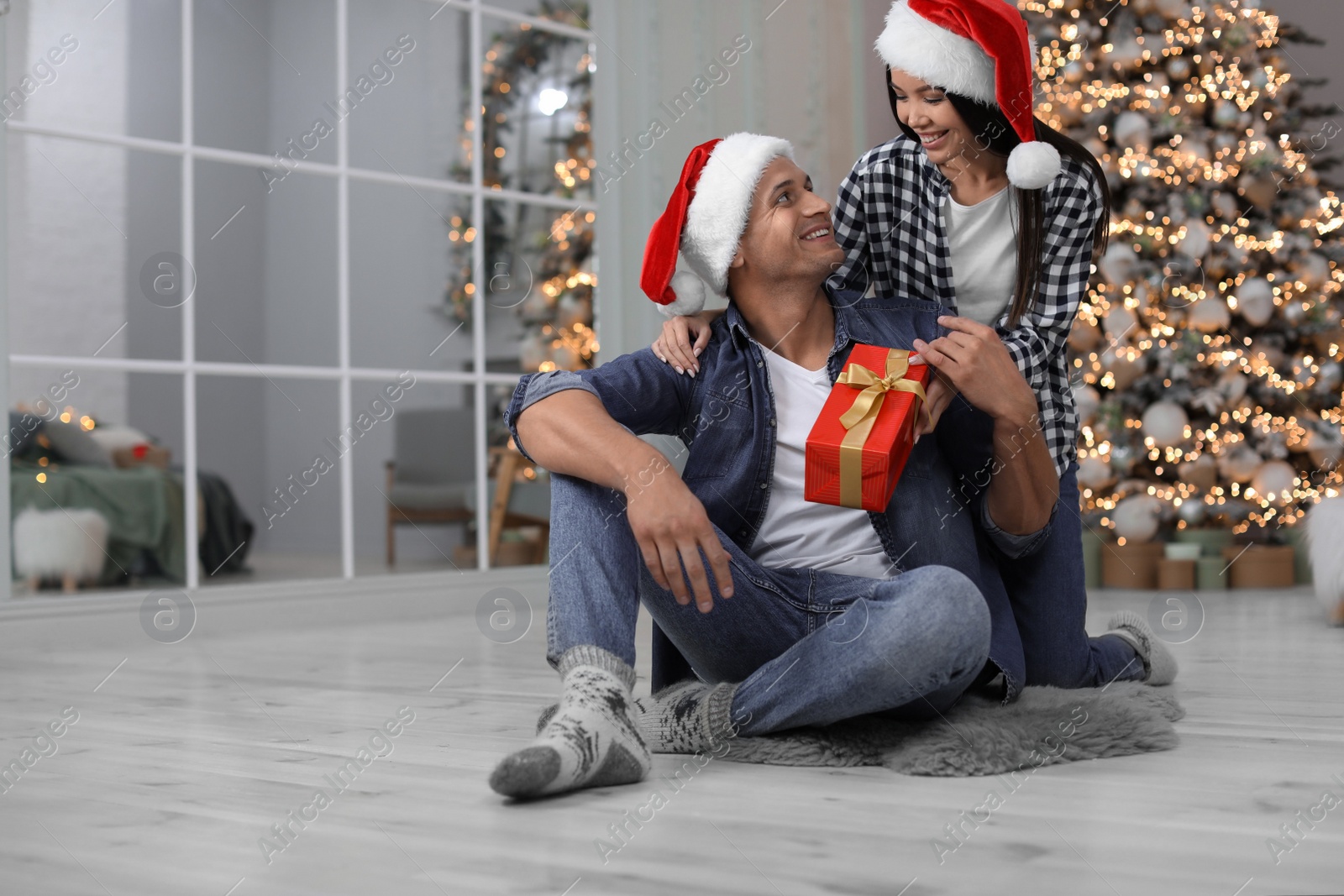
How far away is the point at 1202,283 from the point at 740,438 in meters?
2.84

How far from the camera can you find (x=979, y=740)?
4.48 feet

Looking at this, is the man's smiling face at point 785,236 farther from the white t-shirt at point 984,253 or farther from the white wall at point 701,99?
the white wall at point 701,99

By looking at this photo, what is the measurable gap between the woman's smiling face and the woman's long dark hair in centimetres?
1

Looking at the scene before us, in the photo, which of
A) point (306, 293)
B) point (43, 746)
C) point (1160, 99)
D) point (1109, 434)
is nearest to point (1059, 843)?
point (43, 746)

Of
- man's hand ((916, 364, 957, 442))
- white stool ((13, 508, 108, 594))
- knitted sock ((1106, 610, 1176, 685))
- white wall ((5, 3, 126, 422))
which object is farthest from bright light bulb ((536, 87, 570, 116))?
man's hand ((916, 364, 957, 442))

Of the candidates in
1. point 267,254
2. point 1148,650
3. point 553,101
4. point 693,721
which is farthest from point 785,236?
point 267,254

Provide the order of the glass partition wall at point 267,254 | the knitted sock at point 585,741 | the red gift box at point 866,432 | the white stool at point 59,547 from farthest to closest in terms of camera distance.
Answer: the glass partition wall at point 267,254 → the white stool at point 59,547 → the red gift box at point 866,432 → the knitted sock at point 585,741

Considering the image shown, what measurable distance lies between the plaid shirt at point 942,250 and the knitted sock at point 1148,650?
0.37 meters

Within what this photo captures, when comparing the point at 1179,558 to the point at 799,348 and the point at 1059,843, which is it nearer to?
the point at 799,348

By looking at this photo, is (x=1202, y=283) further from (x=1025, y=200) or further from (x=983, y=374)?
(x=983, y=374)

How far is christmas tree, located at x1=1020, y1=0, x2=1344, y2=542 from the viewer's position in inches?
149

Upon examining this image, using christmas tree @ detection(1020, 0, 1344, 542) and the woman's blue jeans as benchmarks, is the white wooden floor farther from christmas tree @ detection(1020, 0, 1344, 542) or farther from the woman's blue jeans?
christmas tree @ detection(1020, 0, 1344, 542)

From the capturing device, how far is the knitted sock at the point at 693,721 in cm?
144

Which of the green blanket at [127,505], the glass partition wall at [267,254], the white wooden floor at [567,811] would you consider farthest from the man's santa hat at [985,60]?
the glass partition wall at [267,254]
